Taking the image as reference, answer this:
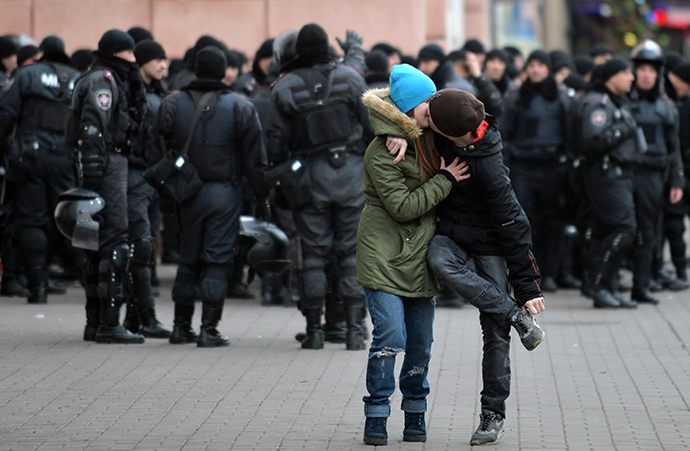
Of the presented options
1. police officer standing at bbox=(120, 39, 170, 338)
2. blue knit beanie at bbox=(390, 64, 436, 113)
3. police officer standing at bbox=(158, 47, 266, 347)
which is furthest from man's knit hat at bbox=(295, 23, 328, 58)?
blue knit beanie at bbox=(390, 64, 436, 113)

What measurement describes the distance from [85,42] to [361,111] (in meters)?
8.84

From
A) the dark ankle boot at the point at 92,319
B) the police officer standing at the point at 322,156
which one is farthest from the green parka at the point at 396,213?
the dark ankle boot at the point at 92,319

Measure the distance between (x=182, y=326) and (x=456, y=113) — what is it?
375 cm

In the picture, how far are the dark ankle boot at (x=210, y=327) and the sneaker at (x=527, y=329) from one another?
10.5 feet

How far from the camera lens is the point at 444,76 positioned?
34.7 feet

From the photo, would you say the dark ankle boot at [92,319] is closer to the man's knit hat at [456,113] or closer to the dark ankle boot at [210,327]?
the dark ankle boot at [210,327]

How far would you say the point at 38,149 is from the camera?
10.2 metres

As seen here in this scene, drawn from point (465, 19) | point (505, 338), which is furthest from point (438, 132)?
point (465, 19)

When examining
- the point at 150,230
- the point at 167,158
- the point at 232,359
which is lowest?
the point at 232,359

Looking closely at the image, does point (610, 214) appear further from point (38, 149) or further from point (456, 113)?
point (456, 113)

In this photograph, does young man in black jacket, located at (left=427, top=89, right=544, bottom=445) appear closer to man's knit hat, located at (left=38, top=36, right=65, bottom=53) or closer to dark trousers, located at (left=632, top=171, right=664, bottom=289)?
dark trousers, located at (left=632, top=171, right=664, bottom=289)

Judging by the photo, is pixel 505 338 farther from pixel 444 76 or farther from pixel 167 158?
pixel 444 76

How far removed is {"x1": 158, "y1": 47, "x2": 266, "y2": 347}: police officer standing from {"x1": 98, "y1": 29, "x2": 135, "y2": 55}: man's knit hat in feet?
1.61

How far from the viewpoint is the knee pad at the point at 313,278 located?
8.20m
